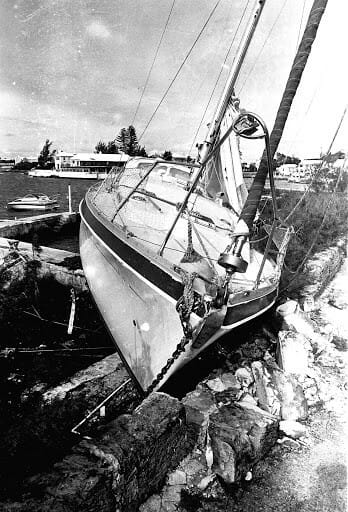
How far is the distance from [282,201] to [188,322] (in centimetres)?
1719

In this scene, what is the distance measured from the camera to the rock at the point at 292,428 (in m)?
4.33

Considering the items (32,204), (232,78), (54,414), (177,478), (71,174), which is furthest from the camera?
(71,174)

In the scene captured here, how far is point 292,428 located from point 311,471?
663 millimetres

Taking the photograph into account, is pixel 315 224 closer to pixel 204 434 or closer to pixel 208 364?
pixel 208 364

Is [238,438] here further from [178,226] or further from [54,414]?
[178,226]

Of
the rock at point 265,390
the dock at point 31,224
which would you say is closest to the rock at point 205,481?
the rock at point 265,390

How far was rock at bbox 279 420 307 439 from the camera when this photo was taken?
4.33m

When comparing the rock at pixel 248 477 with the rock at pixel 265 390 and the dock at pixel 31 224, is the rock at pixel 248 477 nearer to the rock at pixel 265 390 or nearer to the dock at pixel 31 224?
the rock at pixel 265 390

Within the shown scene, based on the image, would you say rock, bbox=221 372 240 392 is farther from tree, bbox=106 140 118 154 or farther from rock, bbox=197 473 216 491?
tree, bbox=106 140 118 154

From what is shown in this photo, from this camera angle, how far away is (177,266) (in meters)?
4.22

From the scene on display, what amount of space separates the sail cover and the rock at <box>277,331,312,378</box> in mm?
4175

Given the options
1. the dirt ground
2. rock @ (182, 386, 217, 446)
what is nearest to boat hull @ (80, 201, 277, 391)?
rock @ (182, 386, 217, 446)

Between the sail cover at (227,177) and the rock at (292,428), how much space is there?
5720 millimetres

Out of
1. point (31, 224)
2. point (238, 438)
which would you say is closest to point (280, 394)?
point (238, 438)
